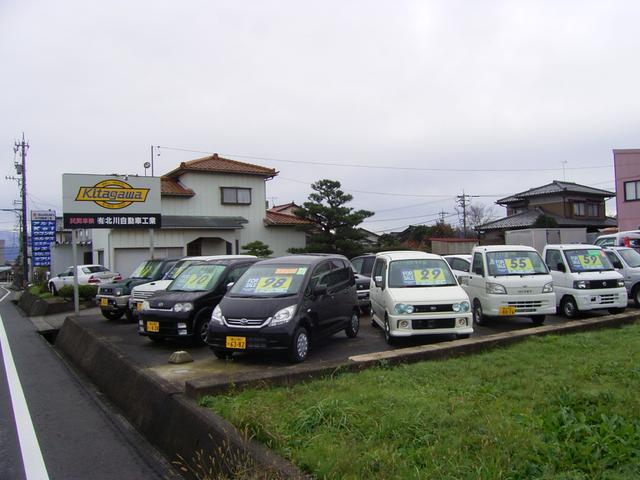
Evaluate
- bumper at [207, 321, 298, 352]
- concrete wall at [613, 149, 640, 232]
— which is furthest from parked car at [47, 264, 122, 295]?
concrete wall at [613, 149, 640, 232]

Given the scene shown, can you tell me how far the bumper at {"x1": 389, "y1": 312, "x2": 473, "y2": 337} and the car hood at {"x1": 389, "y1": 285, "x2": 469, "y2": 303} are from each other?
0.86 ft

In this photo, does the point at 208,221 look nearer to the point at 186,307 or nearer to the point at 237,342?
the point at 186,307

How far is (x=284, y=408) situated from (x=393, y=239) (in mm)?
26195

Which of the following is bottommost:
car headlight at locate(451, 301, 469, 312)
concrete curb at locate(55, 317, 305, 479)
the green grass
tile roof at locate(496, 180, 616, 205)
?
concrete curb at locate(55, 317, 305, 479)

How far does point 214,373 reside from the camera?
7262 millimetres

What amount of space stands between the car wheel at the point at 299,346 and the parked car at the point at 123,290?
23.4ft

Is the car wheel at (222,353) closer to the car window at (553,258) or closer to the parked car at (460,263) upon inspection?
the parked car at (460,263)

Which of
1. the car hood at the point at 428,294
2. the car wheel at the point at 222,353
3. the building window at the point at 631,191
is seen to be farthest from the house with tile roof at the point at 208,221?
the building window at the point at 631,191

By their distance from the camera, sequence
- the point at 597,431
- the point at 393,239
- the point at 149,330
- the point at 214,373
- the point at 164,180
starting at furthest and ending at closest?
the point at 393,239 < the point at 164,180 < the point at 149,330 < the point at 214,373 < the point at 597,431

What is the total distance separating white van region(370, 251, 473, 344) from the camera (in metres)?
8.59

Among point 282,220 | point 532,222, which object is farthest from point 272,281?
point 532,222

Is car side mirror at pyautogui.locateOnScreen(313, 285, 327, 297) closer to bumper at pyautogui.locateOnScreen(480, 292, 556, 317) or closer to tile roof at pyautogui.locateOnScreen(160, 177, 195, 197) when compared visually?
bumper at pyautogui.locateOnScreen(480, 292, 556, 317)

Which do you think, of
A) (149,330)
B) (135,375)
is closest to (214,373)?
(135,375)

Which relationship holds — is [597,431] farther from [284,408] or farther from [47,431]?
[47,431]
